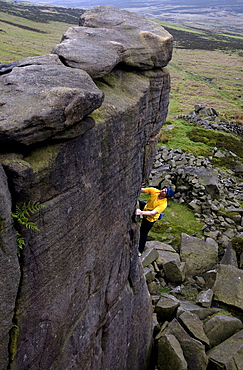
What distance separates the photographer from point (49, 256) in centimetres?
676

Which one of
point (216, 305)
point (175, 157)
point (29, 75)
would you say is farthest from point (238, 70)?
point (29, 75)

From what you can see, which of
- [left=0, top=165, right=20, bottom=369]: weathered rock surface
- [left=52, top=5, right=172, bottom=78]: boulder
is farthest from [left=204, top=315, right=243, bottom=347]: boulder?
[left=52, top=5, right=172, bottom=78]: boulder

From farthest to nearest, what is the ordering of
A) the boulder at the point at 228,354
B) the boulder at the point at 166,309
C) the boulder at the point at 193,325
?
the boulder at the point at 166,309
the boulder at the point at 193,325
the boulder at the point at 228,354

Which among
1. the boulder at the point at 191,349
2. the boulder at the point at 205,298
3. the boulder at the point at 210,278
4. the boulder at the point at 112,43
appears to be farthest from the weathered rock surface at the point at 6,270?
the boulder at the point at 210,278

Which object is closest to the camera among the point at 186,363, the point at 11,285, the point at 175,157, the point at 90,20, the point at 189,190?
the point at 11,285

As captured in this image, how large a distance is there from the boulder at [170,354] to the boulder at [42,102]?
10295mm

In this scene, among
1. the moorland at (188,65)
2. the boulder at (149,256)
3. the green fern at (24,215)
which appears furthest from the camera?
the moorland at (188,65)

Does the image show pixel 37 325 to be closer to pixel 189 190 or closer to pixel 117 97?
pixel 117 97

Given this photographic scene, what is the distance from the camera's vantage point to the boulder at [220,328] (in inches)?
571

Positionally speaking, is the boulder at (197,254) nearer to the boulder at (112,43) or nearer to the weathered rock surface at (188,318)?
the weathered rock surface at (188,318)

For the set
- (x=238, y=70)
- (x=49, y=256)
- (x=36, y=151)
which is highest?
(x=36, y=151)

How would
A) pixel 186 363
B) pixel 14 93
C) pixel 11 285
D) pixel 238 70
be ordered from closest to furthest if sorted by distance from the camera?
1. pixel 11 285
2. pixel 14 93
3. pixel 186 363
4. pixel 238 70

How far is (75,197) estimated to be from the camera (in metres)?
7.17

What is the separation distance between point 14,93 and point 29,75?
84cm
